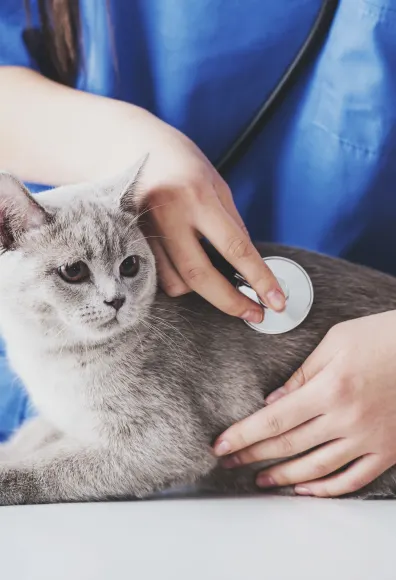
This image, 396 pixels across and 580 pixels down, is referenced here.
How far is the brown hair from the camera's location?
88 centimetres

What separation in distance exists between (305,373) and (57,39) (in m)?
0.56

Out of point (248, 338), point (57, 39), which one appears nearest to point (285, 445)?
point (248, 338)

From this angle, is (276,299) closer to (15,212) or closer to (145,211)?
(145,211)

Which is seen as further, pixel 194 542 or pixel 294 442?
pixel 294 442

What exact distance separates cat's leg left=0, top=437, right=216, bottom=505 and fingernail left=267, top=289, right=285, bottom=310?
20 centimetres

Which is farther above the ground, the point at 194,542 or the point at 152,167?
the point at 152,167

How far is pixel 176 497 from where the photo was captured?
2.61 ft

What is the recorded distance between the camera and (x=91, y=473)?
2.52 feet

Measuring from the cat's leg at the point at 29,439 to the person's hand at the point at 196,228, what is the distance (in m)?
0.27

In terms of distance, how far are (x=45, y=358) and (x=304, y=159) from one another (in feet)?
1.57

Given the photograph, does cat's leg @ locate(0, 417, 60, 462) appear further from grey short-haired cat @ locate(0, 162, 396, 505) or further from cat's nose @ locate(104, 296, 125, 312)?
cat's nose @ locate(104, 296, 125, 312)

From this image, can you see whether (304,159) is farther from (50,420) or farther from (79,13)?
(50,420)

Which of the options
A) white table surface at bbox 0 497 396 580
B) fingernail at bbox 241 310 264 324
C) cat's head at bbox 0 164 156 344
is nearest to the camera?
white table surface at bbox 0 497 396 580

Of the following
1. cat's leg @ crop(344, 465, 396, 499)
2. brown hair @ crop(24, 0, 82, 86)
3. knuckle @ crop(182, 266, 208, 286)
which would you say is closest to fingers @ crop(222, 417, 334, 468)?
cat's leg @ crop(344, 465, 396, 499)
